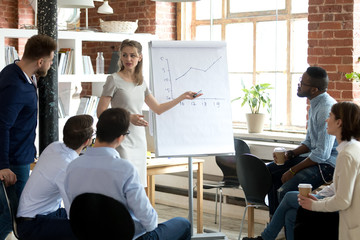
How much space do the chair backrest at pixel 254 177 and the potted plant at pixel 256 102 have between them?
54.5 inches

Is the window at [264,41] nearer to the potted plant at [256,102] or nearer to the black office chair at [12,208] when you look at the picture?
the potted plant at [256,102]

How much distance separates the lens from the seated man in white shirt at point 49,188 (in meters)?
3.04

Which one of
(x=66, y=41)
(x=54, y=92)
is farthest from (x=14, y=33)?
(x=54, y=92)

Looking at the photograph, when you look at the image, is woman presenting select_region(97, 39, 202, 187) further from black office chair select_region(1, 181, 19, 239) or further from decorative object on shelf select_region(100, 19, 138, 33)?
decorative object on shelf select_region(100, 19, 138, 33)

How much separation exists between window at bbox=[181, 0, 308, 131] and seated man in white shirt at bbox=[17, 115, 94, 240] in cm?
324

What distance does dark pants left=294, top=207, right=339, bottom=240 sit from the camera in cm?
336

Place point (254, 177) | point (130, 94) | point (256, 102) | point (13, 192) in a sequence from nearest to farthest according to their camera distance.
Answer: point (13, 192)
point (130, 94)
point (254, 177)
point (256, 102)

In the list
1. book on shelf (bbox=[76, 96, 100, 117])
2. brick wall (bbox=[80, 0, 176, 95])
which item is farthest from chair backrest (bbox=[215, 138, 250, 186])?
brick wall (bbox=[80, 0, 176, 95])

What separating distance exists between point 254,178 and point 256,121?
151cm

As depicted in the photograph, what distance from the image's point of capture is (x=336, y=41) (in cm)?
519

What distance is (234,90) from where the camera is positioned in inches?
254

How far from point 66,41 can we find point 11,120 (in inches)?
118

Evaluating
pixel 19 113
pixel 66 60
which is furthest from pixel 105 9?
pixel 19 113

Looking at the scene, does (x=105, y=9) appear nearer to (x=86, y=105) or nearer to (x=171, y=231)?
(x=86, y=105)
